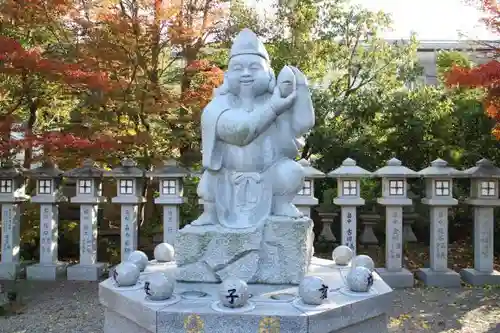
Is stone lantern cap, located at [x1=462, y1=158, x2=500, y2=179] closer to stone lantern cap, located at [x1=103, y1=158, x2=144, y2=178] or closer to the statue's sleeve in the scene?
the statue's sleeve

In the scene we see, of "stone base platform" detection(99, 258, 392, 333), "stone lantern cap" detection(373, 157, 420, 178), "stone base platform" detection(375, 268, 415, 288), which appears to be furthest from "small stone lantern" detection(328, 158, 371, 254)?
"stone base platform" detection(99, 258, 392, 333)

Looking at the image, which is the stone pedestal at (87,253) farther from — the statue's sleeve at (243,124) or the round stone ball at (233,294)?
the round stone ball at (233,294)

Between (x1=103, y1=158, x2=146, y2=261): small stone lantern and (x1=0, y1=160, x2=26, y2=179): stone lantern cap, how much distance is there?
1455 mm

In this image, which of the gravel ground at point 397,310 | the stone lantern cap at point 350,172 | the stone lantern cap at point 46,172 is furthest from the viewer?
the stone lantern cap at point 46,172

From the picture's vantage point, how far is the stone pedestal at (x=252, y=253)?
488cm

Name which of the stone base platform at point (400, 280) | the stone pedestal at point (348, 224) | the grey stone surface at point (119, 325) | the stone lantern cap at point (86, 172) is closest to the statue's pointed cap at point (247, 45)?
the grey stone surface at point (119, 325)

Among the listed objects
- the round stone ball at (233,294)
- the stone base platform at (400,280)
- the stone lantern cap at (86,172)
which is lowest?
the stone base platform at (400,280)

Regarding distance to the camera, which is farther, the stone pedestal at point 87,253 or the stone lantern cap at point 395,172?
the stone pedestal at point 87,253

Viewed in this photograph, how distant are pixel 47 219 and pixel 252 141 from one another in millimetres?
4617

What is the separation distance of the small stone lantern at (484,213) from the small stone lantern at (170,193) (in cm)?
446

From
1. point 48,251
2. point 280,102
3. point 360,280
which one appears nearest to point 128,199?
point 48,251

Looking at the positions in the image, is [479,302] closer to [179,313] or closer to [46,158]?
A: [179,313]

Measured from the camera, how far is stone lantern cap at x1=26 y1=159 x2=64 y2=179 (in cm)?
826

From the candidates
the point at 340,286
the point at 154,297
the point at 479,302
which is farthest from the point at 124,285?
the point at 479,302
